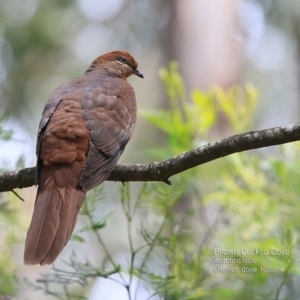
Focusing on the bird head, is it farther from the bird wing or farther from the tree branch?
the tree branch

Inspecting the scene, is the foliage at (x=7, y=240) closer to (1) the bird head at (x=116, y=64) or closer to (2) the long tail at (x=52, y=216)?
(2) the long tail at (x=52, y=216)

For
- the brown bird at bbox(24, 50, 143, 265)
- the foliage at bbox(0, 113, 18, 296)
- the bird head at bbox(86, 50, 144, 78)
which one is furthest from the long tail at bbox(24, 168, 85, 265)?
the bird head at bbox(86, 50, 144, 78)

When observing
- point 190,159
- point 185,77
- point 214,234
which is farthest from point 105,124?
point 185,77

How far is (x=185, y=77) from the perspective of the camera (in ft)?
27.9

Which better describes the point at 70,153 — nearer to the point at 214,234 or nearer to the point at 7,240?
the point at 7,240

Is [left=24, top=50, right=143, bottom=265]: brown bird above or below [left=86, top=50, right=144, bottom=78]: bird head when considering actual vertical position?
below

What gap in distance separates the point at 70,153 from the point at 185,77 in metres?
4.67

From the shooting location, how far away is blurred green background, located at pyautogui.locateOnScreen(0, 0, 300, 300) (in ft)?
16.9

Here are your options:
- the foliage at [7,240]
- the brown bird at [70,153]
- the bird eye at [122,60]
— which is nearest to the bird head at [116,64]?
the bird eye at [122,60]

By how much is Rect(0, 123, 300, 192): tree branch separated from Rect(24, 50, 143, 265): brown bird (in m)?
0.13

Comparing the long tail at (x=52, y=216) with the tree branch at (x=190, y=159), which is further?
the long tail at (x=52, y=216)

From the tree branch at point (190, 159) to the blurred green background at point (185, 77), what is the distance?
1.64 feet

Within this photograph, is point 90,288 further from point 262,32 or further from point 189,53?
point 262,32

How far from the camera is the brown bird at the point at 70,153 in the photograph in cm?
369
